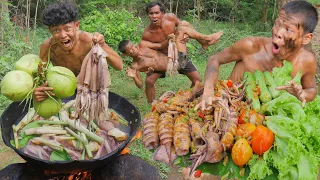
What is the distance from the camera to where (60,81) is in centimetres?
246

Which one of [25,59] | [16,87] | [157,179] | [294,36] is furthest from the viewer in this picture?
[294,36]

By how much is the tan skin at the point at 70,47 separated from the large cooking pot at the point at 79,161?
1.33 feet


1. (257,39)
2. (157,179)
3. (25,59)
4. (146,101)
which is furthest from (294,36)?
(146,101)

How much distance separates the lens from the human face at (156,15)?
5805 millimetres

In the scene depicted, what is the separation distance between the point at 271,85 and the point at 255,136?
0.65 m

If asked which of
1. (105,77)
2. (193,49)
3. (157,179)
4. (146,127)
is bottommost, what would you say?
(193,49)

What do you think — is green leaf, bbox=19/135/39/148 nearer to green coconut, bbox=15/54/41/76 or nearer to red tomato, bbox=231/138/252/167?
green coconut, bbox=15/54/41/76

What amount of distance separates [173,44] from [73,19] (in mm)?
1485

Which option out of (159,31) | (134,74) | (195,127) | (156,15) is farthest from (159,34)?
(195,127)

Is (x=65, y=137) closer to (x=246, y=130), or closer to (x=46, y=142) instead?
(x=46, y=142)

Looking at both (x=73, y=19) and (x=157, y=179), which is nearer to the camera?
(x=157, y=179)

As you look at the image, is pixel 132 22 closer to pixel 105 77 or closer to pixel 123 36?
pixel 123 36

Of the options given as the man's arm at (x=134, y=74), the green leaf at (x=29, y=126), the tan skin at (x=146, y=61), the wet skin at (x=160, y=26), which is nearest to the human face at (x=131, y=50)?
the tan skin at (x=146, y=61)

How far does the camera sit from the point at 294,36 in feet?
11.1
